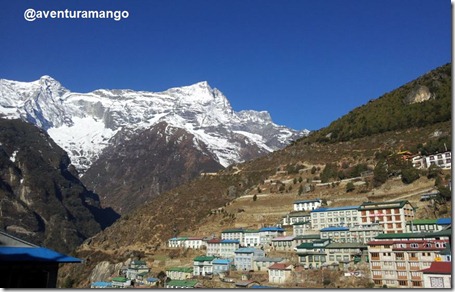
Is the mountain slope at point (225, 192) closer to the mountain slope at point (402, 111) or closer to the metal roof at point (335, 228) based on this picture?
the mountain slope at point (402, 111)

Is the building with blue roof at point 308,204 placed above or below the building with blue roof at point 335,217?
above

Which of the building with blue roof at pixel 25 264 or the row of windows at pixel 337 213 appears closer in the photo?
the building with blue roof at pixel 25 264

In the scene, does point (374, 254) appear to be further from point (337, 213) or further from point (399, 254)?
point (337, 213)

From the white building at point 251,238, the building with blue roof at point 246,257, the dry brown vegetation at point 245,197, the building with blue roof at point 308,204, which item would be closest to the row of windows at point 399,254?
the building with blue roof at point 246,257

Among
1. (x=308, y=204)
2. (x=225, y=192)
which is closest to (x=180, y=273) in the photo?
(x=308, y=204)

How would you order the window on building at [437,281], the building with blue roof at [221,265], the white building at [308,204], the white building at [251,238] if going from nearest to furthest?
1. the window on building at [437,281]
2. the building with blue roof at [221,265]
3. the white building at [251,238]
4. the white building at [308,204]

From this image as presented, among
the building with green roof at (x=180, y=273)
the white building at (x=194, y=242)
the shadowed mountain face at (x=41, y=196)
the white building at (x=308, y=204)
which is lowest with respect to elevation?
the building with green roof at (x=180, y=273)

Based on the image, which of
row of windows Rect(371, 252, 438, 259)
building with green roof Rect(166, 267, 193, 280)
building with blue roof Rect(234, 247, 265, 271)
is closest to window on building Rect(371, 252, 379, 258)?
row of windows Rect(371, 252, 438, 259)

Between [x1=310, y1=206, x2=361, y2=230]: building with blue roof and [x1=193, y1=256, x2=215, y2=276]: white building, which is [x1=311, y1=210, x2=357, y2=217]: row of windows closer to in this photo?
[x1=310, y1=206, x2=361, y2=230]: building with blue roof
